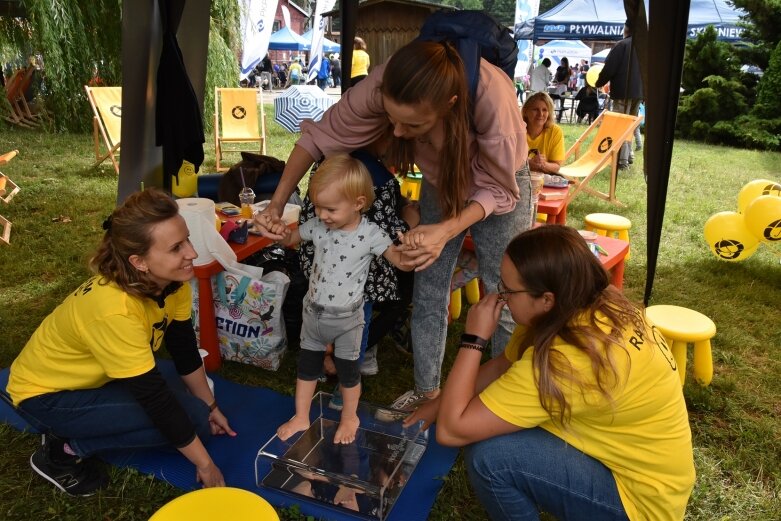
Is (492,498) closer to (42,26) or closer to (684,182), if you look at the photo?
(684,182)

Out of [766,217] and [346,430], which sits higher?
[766,217]

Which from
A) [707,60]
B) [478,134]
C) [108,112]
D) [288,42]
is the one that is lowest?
[478,134]

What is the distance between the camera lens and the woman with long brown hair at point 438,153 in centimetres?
188

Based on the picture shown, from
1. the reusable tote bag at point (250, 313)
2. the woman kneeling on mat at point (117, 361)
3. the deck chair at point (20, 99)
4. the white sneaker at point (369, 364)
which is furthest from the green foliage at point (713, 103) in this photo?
the deck chair at point (20, 99)

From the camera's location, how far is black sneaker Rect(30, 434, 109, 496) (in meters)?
2.18

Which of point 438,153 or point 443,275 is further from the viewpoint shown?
point 443,275

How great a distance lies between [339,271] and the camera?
239cm

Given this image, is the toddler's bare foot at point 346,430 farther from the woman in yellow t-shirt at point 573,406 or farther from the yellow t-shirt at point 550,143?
the yellow t-shirt at point 550,143

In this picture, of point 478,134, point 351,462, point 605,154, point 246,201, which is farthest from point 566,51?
point 351,462

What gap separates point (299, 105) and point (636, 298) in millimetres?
8418

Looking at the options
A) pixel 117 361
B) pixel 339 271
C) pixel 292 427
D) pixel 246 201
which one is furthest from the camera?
pixel 246 201

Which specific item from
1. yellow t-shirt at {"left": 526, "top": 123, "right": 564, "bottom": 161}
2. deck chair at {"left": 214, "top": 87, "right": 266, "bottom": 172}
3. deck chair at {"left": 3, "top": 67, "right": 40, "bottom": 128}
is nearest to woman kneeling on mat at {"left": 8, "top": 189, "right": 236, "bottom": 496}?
yellow t-shirt at {"left": 526, "top": 123, "right": 564, "bottom": 161}

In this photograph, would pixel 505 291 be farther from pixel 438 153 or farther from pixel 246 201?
pixel 246 201

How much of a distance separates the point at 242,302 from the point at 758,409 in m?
2.65
